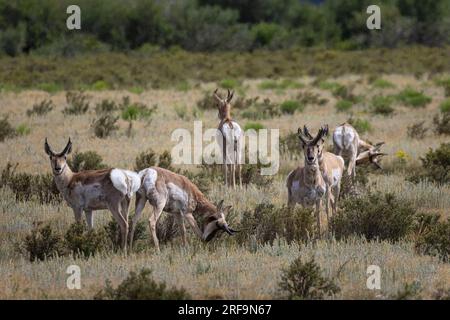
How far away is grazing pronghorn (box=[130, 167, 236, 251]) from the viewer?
37.6 ft

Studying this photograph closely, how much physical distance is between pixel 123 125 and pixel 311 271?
48.3 feet

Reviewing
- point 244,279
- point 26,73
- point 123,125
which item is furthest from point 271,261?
point 26,73

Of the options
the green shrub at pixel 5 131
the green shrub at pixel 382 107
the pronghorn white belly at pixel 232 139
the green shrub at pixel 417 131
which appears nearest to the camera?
the pronghorn white belly at pixel 232 139

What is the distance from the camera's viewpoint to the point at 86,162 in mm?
16516

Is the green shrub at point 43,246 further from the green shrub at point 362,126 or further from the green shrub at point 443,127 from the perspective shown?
the green shrub at point 443,127

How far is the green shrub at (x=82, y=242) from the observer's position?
11008 millimetres

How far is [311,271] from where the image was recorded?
9.21 meters

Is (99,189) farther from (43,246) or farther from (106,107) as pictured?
(106,107)

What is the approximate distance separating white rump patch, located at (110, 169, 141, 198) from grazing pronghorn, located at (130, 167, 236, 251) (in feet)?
0.63

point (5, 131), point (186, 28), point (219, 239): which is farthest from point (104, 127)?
point (186, 28)

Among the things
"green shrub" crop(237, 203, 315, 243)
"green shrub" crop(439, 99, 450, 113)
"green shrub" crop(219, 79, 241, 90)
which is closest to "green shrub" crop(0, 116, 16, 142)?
"green shrub" crop(237, 203, 315, 243)

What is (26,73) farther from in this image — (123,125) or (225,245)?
(225,245)

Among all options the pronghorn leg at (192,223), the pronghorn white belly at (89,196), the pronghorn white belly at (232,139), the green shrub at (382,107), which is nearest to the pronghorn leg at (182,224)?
the pronghorn leg at (192,223)

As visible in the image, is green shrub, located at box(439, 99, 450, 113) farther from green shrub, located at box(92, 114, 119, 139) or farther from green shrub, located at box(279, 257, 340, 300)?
green shrub, located at box(279, 257, 340, 300)
